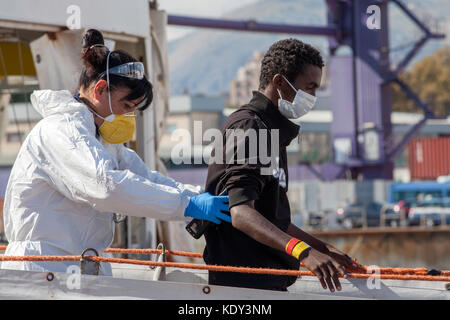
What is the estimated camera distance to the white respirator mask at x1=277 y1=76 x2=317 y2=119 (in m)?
3.85

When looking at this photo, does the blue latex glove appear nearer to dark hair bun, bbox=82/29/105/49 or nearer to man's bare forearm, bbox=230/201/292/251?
man's bare forearm, bbox=230/201/292/251

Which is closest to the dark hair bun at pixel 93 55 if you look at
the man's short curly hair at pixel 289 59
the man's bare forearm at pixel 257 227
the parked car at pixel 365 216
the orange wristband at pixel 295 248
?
the man's short curly hair at pixel 289 59

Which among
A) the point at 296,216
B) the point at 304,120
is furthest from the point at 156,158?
the point at 304,120

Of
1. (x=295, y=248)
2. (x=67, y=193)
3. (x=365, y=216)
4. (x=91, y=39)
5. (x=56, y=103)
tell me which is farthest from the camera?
(x=365, y=216)

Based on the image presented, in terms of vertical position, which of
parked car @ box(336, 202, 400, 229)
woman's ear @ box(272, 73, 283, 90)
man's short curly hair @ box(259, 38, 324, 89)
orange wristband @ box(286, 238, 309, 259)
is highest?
parked car @ box(336, 202, 400, 229)

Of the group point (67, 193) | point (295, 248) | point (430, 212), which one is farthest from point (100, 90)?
point (430, 212)

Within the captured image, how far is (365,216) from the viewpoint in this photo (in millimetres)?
32156

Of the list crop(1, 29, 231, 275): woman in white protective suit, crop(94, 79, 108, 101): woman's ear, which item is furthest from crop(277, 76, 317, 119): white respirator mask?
crop(94, 79, 108, 101): woman's ear

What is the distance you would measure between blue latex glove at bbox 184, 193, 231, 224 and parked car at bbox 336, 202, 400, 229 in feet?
93.4

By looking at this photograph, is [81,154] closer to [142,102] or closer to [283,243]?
[142,102]

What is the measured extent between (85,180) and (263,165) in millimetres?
796

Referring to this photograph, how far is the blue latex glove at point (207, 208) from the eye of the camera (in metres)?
3.63

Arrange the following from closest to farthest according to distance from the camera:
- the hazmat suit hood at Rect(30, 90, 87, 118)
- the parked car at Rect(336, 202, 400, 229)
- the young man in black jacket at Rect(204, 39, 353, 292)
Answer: the young man in black jacket at Rect(204, 39, 353, 292)
the hazmat suit hood at Rect(30, 90, 87, 118)
the parked car at Rect(336, 202, 400, 229)

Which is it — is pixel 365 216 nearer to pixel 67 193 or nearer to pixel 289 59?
pixel 289 59
